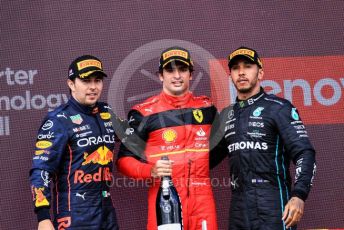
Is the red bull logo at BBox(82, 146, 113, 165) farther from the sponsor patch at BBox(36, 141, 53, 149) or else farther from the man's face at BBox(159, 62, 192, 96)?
the man's face at BBox(159, 62, 192, 96)

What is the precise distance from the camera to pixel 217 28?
4496 mm

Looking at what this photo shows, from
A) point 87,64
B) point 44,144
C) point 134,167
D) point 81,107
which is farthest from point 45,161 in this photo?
point 87,64

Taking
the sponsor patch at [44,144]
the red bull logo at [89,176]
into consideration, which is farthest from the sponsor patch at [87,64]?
the red bull logo at [89,176]

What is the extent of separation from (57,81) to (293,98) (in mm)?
1636

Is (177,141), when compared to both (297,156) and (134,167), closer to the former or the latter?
(134,167)

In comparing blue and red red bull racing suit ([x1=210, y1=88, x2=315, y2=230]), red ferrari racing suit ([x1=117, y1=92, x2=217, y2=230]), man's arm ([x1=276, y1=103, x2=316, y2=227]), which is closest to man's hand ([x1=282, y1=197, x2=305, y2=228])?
man's arm ([x1=276, y1=103, x2=316, y2=227])

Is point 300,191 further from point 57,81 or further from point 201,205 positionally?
point 57,81

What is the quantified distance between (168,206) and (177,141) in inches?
15.0

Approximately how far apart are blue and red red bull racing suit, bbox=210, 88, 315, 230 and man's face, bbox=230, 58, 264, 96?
0.05m

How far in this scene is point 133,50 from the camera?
4395 millimetres

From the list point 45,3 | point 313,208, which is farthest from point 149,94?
point 313,208

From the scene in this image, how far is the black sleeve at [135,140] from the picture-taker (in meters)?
3.73

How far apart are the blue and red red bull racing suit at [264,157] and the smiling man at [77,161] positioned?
71 cm

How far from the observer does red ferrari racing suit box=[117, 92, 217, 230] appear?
3578mm
